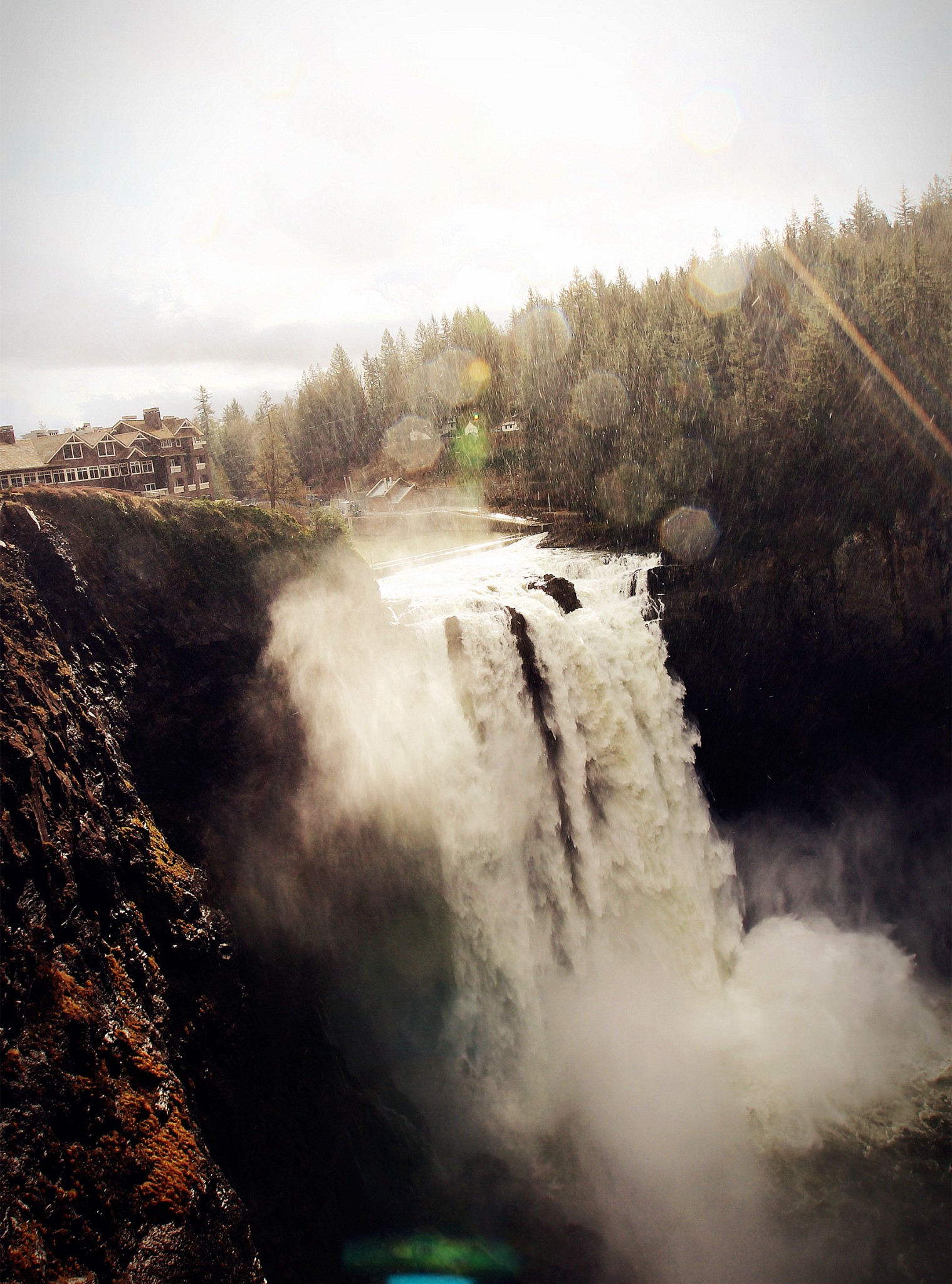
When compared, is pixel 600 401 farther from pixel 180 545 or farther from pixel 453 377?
pixel 180 545

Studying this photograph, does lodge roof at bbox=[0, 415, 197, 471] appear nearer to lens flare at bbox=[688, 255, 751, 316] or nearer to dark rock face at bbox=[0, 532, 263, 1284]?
dark rock face at bbox=[0, 532, 263, 1284]

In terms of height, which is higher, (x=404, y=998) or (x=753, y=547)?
(x=753, y=547)

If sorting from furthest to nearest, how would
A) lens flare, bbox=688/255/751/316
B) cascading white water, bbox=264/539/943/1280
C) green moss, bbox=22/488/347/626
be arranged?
1. lens flare, bbox=688/255/751/316
2. cascading white water, bbox=264/539/943/1280
3. green moss, bbox=22/488/347/626

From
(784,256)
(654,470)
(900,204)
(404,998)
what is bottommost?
(404,998)

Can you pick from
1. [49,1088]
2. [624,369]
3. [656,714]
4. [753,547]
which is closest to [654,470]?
[753,547]

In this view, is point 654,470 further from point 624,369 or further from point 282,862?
Answer: point 282,862

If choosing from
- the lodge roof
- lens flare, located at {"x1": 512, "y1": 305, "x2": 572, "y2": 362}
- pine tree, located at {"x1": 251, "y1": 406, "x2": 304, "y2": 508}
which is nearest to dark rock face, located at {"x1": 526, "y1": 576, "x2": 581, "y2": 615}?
the lodge roof

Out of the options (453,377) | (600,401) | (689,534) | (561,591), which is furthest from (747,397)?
(453,377)
